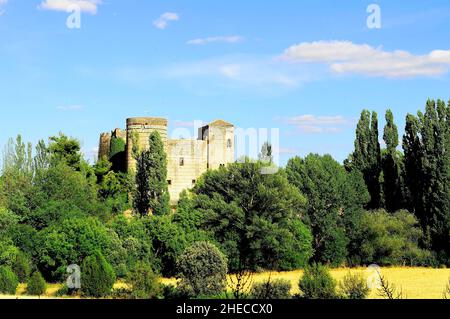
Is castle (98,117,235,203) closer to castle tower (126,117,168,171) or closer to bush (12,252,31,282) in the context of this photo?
castle tower (126,117,168,171)

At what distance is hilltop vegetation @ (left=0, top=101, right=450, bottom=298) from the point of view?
1221 inches

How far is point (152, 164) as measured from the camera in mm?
43406

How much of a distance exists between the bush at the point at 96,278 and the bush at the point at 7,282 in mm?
2934

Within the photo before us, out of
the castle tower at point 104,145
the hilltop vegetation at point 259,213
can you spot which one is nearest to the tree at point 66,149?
the hilltop vegetation at point 259,213

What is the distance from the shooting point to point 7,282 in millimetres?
25844

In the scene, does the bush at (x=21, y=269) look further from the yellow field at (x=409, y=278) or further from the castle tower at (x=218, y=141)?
the castle tower at (x=218, y=141)

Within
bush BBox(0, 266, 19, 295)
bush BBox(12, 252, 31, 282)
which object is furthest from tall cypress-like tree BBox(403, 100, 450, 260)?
bush BBox(0, 266, 19, 295)

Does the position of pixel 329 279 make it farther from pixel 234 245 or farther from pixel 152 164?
pixel 152 164

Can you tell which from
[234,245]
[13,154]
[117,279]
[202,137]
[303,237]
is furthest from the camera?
[202,137]

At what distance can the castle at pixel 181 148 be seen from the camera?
5194 cm

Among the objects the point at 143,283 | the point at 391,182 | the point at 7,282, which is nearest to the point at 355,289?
the point at 143,283

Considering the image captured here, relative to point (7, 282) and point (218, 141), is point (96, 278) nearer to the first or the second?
point (7, 282)
